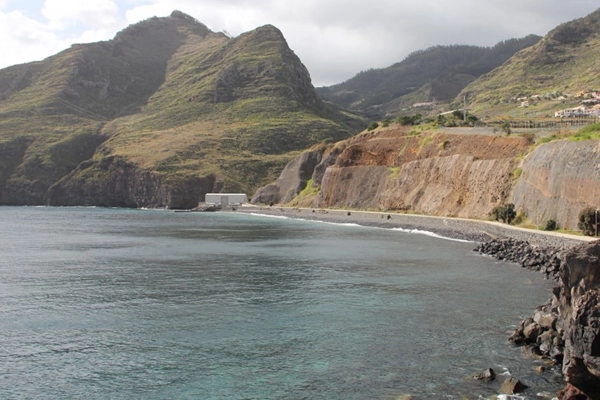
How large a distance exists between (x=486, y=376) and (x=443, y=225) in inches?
2314

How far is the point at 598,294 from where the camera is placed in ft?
66.3

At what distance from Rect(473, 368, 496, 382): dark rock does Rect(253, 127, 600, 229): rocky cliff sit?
34.6 meters

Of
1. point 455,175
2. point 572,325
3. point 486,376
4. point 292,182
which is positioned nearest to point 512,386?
point 486,376

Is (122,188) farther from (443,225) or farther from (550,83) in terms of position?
(550,83)

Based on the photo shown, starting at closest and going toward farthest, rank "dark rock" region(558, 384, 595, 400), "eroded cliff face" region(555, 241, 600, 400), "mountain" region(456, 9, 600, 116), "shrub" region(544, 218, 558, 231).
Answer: "dark rock" region(558, 384, 595, 400)
"eroded cliff face" region(555, 241, 600, 400)
"shrub" region(544, 218, 558, 231)
"mountain" region(456, 9, 600, 116)

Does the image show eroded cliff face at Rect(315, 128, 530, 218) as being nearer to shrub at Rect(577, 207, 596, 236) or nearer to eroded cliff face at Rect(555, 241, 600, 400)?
shrub at Rect(577, 207, 596, 236)

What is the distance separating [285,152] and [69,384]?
175078 millimetres

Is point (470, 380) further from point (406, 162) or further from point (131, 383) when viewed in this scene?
point (406, 162)

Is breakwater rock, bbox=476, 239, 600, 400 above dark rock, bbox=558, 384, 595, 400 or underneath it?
above

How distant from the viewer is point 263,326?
88.0ft

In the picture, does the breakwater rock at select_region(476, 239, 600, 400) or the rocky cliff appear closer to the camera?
the breakwater rock at select_region(476, 239, 600, 400)

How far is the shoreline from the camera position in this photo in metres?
49.1

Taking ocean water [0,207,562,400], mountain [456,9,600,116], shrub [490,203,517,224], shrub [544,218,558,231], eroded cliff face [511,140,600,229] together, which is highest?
mountain [456,9,600,116]

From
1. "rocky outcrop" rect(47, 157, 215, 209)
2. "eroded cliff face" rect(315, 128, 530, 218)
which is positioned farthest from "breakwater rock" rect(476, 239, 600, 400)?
"rocky outcrop" rect(47, 157, 215, 209)
